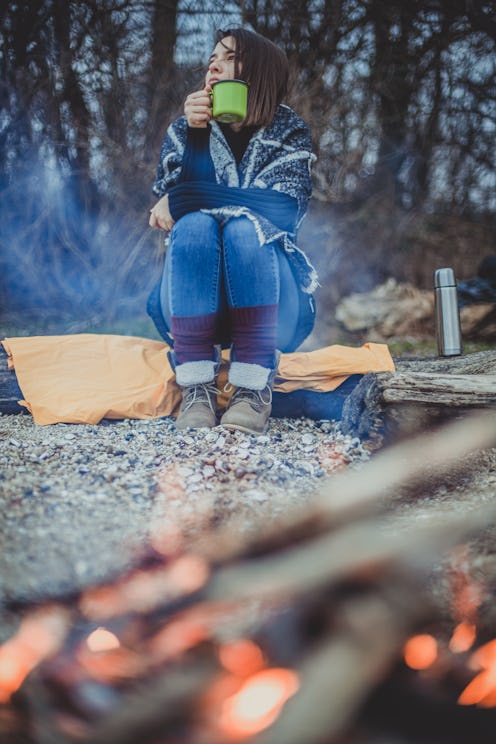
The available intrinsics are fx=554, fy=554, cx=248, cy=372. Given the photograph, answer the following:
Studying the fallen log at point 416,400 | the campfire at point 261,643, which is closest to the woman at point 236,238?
the fallen log at point 416,400

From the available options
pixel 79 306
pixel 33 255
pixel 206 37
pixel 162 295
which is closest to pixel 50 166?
pixel 33 255

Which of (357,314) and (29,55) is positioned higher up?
(29,55)

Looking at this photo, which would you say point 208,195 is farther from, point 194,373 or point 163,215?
point 194,373

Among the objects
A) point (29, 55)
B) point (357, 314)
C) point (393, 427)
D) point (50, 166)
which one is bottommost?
point (393, 427)

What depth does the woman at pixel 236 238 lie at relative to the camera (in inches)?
66.9

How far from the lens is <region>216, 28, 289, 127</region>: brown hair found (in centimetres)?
180

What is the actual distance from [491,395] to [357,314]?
3636 millimetres

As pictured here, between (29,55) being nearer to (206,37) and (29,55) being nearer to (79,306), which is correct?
(206,37)

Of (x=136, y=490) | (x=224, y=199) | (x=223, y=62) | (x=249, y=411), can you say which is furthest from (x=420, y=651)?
(x=223, y=62)

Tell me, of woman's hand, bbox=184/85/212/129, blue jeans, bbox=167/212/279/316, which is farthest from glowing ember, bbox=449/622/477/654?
woman's hand, bbox=184/85/212/129

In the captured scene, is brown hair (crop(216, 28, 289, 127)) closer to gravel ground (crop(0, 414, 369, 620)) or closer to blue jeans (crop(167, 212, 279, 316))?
blue jeans (crop(167, 212, 279, 316))

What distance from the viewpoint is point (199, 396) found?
1741 millimetres

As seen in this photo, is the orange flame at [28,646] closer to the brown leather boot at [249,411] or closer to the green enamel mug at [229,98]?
the brown leather boot at [249,411]

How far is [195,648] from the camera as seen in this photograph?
770 millimetres
